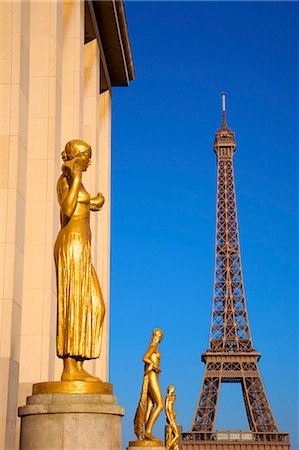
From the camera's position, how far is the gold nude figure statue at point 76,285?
11.2m

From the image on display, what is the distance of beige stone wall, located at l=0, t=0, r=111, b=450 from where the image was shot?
50.9 ft

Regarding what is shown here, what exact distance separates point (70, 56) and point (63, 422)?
14.6m

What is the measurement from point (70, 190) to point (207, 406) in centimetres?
8121

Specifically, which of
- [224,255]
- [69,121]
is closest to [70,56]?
[69,121]

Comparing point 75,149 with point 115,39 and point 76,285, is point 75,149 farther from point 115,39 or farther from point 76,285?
point 115,39

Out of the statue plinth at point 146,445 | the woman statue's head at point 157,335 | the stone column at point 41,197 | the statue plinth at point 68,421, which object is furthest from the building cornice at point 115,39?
the statue plinth at point 68,421

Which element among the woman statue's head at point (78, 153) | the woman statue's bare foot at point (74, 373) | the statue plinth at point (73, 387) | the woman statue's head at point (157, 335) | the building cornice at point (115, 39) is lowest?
the statue plinth at point (73, 387)

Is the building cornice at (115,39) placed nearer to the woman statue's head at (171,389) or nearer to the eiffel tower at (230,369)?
the woman statue's head at (171,389)

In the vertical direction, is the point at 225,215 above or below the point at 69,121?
above

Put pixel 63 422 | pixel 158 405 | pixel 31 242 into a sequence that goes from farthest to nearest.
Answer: pixel 158 405, pixel 31 242, pixel 63 422

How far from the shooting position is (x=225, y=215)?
107 metres

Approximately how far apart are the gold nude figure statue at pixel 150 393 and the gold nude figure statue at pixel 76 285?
1000 centimetres

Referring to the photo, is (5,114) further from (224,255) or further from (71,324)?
(224,255)

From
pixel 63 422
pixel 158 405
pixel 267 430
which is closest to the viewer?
pixel 63 422
